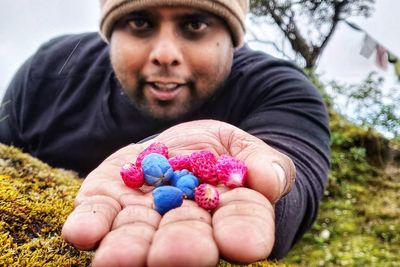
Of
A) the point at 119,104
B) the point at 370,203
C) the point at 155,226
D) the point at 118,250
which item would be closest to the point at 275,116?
the point at 119,104

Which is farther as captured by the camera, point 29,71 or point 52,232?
point 29,71

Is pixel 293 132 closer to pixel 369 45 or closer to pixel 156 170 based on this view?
pixel 156 170

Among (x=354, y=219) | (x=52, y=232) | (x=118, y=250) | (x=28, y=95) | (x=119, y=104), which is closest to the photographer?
(x=118, y=250)

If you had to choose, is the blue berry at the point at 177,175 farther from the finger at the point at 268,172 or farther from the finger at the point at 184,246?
the finger at the point at 184,246

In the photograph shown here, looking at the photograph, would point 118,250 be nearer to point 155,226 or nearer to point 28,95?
point 155,226

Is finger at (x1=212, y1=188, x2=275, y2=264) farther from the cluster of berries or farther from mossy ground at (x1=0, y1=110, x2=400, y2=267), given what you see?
mossy ground at (x1=0, y1=110, x2=400, y2=267)

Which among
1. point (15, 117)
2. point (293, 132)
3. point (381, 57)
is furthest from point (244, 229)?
point (381, 57)

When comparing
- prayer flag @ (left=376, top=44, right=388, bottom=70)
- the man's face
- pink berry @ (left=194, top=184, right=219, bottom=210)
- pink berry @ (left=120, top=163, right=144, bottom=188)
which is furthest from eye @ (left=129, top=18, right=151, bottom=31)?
prayer flag @ (left=376, top=44, right=388, bottom=70)
